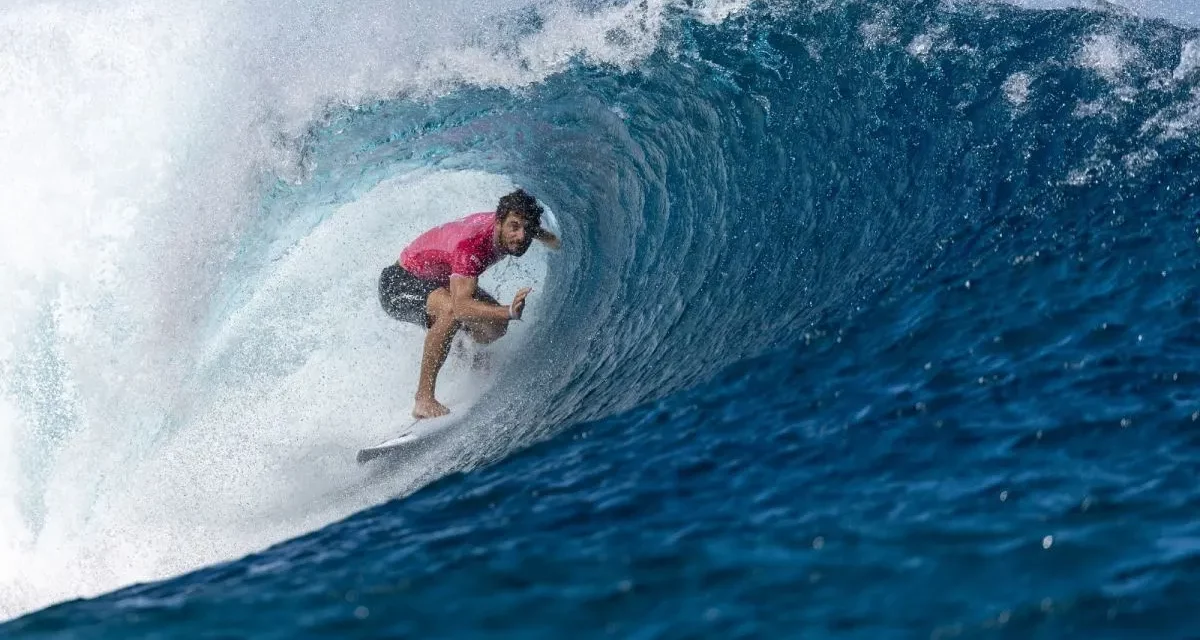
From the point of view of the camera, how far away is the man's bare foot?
801cm

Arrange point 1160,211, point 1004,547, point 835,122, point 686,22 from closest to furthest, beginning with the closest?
point 1004,547
point 1160,211
point 835,122
point 686,22

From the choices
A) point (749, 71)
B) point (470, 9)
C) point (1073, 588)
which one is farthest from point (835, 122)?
point (1073, 588)

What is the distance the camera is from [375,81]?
37.7 ft

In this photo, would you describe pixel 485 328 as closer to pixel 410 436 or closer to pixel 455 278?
pixel 455 278

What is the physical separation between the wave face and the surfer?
48cm

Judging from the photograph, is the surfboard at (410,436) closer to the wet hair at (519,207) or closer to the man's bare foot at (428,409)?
the man's bare foot at (428,409)

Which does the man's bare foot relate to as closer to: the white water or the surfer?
the surfer

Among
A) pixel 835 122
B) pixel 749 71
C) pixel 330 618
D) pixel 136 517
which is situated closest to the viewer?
pixel 330 618

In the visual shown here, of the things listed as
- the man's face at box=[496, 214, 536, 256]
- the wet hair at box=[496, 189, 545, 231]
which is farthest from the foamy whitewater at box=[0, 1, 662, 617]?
the wet hair at box=[496, 189, 545, 231]

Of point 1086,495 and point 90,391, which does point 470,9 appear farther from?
point 1086,495

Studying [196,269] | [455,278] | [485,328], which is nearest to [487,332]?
[485,328]

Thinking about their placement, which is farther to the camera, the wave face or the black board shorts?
the black board shorts

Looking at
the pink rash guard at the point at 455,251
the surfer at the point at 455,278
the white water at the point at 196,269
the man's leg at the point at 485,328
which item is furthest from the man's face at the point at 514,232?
the white water at the point at 196,269

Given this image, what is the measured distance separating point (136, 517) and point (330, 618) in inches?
109
